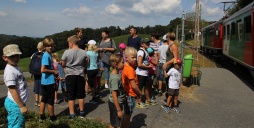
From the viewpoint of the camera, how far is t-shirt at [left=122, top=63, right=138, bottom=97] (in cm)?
422

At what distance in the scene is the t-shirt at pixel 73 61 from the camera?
5.44 metres

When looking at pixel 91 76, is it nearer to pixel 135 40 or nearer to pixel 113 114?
pixel 135 40

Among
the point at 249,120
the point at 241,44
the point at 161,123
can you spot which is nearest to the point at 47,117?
the point at 161,123

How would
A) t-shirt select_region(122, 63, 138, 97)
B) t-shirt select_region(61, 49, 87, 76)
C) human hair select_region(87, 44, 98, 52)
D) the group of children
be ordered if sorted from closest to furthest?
the group of children < t-shirt select_region(122, 63, 138, 97) < t-shirt select_region(61, 49, 87, 76) < human hair select_region(87, 44, 98, 52)

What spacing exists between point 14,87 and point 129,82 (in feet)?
5.66

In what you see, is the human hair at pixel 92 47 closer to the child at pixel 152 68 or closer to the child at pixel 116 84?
the child at pixel 152 68

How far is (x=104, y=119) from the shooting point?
569 centimetres

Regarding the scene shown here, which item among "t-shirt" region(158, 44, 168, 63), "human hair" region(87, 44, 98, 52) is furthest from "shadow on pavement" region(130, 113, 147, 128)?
"human hair" region(87, 44, 98, 52)

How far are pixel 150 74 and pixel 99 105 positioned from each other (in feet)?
4.97

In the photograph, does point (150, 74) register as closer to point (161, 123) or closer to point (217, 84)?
point (161, 123)

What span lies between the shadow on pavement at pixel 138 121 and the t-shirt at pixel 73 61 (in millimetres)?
1473

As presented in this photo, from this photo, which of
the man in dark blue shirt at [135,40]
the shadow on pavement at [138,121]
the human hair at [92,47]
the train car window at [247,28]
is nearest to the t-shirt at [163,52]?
the man in dark blue shirt at [135,40]

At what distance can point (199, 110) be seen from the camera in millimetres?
6527

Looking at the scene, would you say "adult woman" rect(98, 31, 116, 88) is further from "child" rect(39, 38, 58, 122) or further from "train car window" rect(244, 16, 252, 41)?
"train car window" rect(244, 16, 252, 41)
